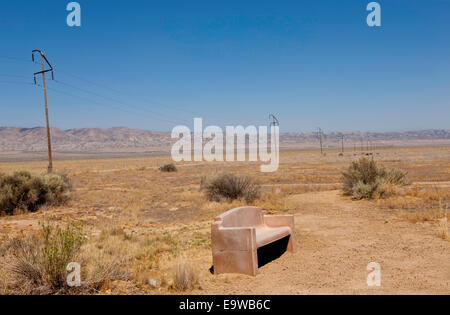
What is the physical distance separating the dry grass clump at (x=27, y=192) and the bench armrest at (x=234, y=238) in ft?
38.4

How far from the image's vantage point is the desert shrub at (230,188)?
631 inches

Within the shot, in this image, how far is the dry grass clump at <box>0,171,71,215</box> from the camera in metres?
14.7

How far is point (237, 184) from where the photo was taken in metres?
16.3

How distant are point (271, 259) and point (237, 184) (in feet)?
29.7

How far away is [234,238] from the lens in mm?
6156

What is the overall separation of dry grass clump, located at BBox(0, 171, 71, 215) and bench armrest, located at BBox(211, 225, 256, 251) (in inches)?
461

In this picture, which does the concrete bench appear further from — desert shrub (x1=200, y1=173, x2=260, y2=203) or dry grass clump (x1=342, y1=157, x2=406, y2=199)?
dry grass clump (x1=342, y1=157, x2=406, y2=199)

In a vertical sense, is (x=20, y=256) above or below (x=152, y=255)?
above

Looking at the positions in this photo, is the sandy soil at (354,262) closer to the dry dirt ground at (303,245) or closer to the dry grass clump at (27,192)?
the dry dirt ground at (303,245)

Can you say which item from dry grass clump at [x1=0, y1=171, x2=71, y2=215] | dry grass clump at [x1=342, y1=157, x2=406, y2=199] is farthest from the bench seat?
dry grass clump at [x1=0, y1=171, x2=71, y2=215]
